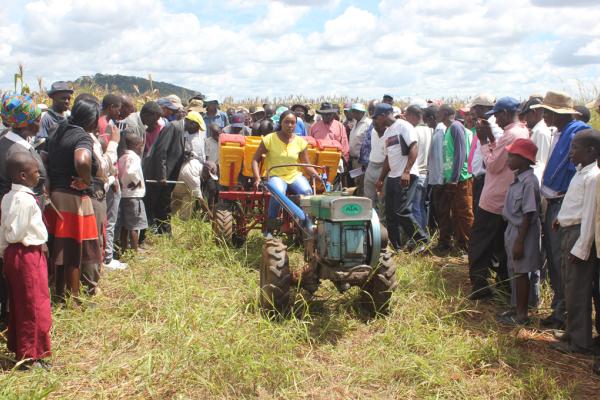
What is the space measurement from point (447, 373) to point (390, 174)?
3.80 metres

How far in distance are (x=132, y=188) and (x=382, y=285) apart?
337 centimetres

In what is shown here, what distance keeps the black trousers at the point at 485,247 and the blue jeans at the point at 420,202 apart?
1636 millimetres

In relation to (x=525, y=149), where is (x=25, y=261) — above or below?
below

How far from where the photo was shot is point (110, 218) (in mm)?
6637

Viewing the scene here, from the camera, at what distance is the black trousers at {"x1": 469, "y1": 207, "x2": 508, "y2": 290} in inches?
236

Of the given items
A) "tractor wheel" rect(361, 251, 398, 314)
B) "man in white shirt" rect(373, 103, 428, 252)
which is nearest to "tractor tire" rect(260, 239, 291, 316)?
"tractor wheel" rect(361, 251, 398, 314)

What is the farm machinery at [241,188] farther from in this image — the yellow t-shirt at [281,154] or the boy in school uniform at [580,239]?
the boy in school uniform at [580,239]

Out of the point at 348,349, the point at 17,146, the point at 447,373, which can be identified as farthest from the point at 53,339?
the point at 447,373

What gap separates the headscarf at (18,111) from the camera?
457 centimetres

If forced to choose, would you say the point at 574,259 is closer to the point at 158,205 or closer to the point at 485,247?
the point at 485,247

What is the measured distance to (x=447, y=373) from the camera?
167 inches

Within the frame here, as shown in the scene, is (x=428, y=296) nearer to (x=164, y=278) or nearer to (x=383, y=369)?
(x=383, y=369)

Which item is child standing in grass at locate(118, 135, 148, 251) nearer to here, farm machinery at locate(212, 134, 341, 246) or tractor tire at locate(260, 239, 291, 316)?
farm machinery at locate(212, 134, 341, 246)

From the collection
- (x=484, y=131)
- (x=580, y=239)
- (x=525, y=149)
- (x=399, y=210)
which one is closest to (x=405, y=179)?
(x=399, y=210)
